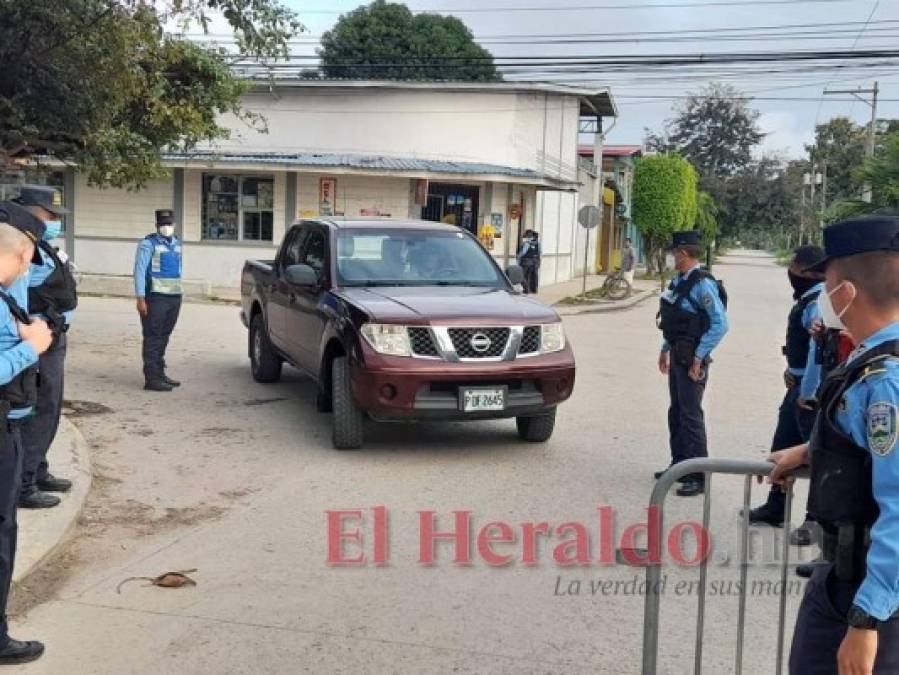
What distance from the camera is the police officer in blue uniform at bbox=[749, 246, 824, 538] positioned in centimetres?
581

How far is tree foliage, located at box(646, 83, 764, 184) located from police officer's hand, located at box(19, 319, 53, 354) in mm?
81270

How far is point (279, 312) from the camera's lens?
32.5 ft

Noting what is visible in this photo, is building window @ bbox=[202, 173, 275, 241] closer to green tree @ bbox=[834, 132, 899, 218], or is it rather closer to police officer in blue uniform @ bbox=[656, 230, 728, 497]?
green tree @ bbox=[834, 132, 899, 218]

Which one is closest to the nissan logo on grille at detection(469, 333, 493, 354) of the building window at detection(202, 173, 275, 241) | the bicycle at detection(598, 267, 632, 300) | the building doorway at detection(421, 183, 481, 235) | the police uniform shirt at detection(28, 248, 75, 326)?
the police uniform shirt at detection(28, 248, 75, 326)

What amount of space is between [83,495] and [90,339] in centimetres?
875

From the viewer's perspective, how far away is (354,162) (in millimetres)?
24547

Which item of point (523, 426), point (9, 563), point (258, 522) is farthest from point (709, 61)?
point (9, 563)

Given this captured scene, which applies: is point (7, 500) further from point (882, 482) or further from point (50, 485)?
point (882, 482)

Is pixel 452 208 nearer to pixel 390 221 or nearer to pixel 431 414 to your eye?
pixel 390 221

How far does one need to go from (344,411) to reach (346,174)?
57.8ft

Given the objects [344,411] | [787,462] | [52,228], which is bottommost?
[344,411]

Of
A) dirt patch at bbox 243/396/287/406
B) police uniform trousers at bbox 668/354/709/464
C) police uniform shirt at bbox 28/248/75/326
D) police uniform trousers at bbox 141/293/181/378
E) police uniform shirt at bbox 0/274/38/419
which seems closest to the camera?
police uniform shirt at bbox 0/274/38/419

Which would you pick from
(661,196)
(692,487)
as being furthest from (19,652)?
(661,196)

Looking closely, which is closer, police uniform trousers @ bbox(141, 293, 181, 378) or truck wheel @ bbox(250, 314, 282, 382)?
police uniform trousers @ bbox(141, 293, 181, 378)
